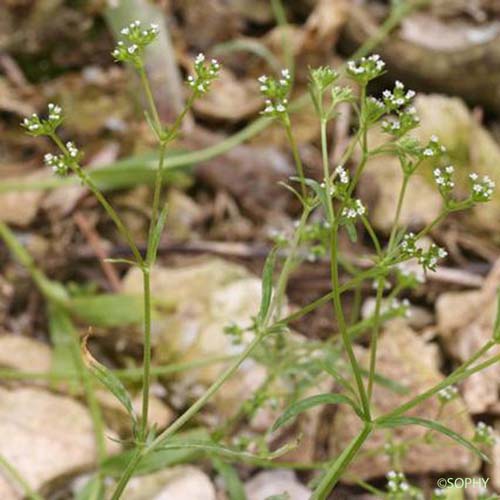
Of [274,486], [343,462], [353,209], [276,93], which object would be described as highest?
[276,93]

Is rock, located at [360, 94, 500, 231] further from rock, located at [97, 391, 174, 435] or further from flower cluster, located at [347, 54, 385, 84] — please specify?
flower cluster, located at [347, 54, 385, 84]

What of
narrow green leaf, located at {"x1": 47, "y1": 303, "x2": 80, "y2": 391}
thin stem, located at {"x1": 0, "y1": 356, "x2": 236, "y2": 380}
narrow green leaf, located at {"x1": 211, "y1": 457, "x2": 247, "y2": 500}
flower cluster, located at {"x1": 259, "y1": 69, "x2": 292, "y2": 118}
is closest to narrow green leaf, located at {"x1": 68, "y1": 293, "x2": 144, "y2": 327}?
narrow green leaf, located at {"x1": 47, "y1": 303, "x2": 80, "y2": 391}

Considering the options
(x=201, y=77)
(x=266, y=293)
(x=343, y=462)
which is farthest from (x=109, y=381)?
(x=201, y=77)

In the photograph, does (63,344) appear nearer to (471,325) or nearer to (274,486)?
(274,486)

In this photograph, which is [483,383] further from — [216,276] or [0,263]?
[0,263]

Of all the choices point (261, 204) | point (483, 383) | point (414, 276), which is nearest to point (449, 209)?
point (414, 276)

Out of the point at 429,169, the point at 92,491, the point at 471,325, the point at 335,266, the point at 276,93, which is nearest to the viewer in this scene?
the point at 335,266

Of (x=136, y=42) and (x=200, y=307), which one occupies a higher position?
(x=136, y=42)
